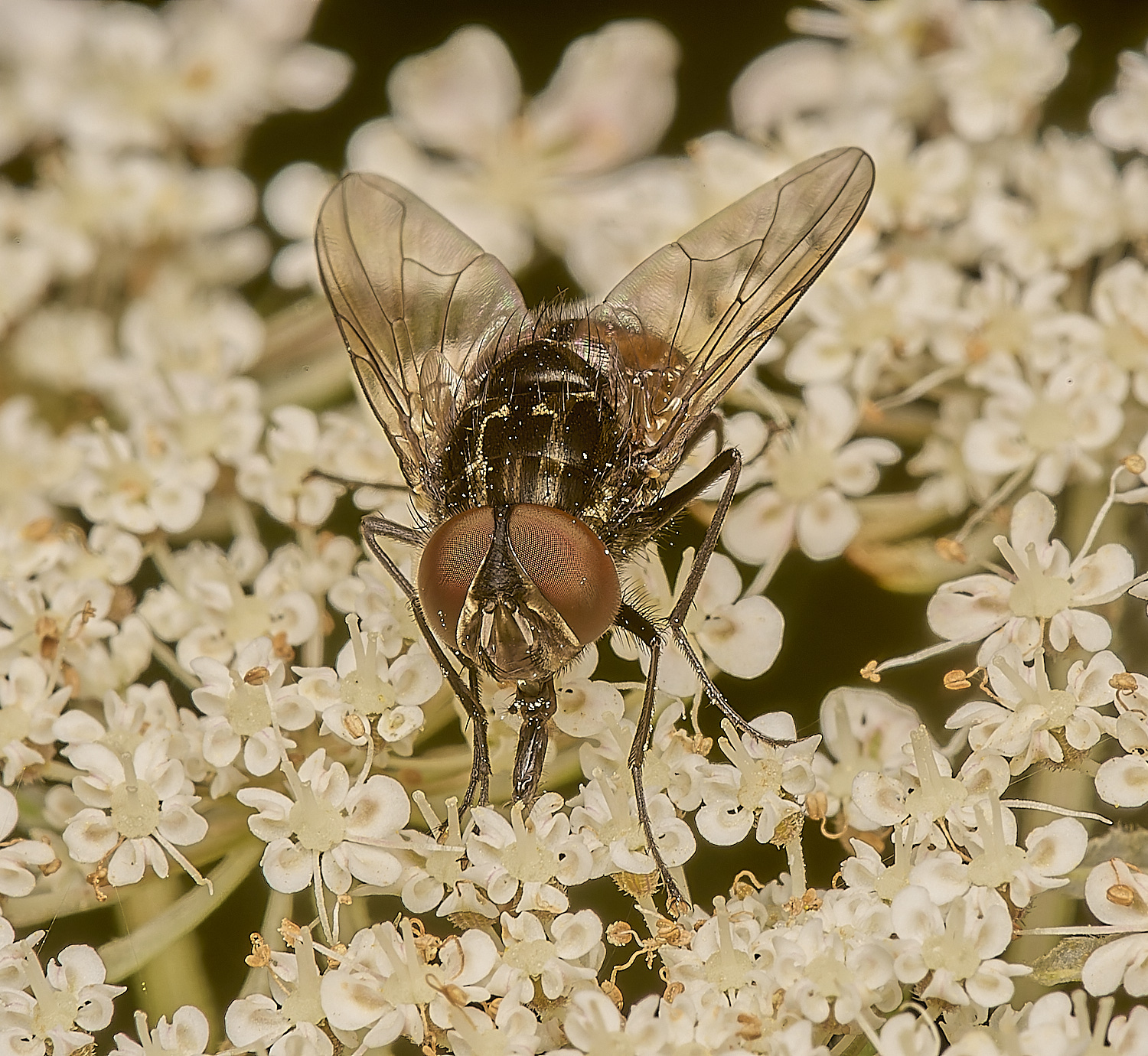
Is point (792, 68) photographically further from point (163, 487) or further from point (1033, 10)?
point (163, 487)

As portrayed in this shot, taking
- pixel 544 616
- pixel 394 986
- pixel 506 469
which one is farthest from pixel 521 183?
pixel 394 986

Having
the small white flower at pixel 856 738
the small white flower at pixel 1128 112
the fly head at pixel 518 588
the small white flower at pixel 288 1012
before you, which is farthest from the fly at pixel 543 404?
the small white flower at pixel 1128 112

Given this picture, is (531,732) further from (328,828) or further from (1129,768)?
(1129,768)

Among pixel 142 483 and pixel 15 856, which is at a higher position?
pixel 142 483

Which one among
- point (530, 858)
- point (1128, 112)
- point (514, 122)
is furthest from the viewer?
point (514, 122)

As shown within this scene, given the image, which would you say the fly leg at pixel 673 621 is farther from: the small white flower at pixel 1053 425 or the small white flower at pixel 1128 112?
the small white flower at pixel 1128 112

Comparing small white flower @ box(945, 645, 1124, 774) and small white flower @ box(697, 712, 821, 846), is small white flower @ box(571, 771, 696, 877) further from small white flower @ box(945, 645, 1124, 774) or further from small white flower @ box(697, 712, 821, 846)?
small white flower @ box(945, 645, 1124, 774)

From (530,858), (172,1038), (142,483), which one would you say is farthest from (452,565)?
(142,483)
